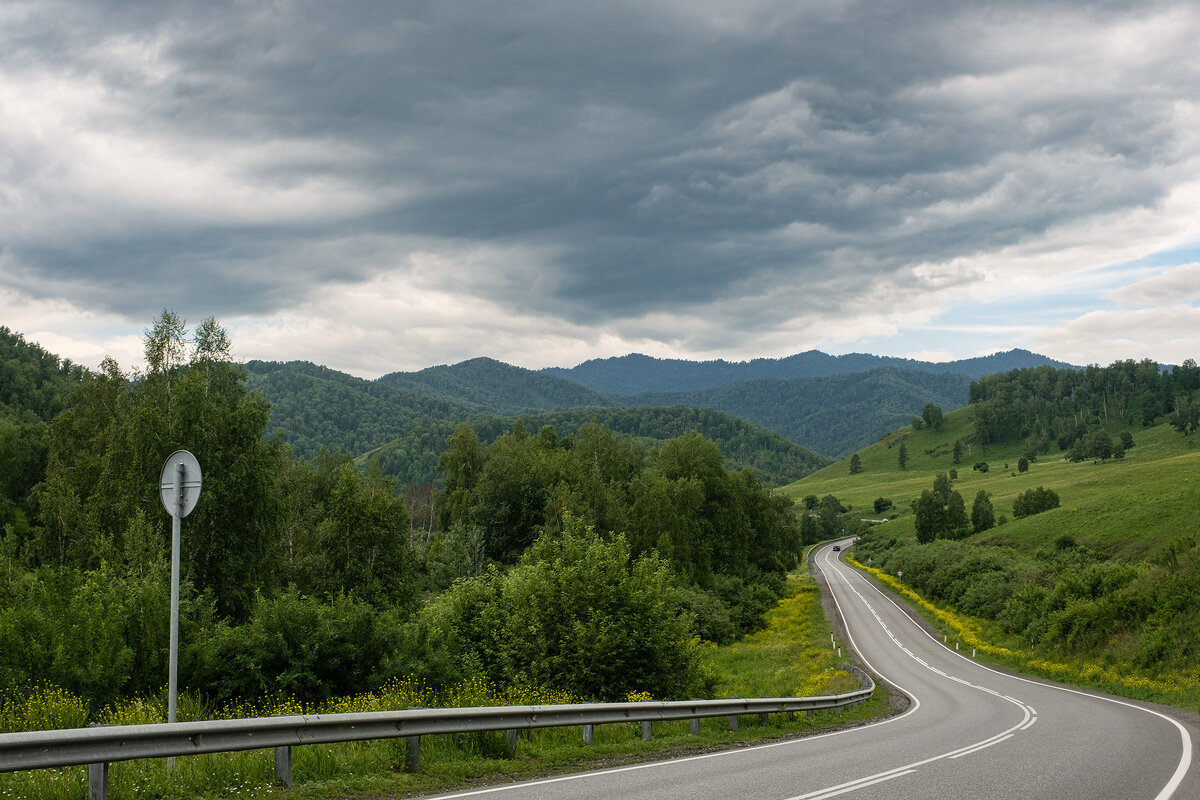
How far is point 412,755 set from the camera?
10516 millimetres

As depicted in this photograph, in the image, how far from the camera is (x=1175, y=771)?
44.8 ft

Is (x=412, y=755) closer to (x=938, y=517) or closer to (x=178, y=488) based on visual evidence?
(x=178, y=488)

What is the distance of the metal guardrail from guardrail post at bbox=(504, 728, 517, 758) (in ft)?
0.06

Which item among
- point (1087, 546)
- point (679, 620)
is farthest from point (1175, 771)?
point (1087, 546)

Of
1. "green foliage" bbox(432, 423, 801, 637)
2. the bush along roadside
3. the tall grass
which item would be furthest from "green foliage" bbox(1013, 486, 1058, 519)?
the tall grass

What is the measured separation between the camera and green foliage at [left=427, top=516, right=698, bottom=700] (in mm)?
21656

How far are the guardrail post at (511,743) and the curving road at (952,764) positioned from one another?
141 cm

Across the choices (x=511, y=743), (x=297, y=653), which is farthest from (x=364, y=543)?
(x=511, y=743)

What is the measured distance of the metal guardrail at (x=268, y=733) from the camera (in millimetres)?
7133

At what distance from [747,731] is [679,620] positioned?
5684 millimetres

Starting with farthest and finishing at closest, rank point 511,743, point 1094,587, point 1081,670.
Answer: point 1094,587 < point 1081,670 < point 511,743

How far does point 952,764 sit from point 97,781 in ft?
40.4

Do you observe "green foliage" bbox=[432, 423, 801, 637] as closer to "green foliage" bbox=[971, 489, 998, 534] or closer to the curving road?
the curving road

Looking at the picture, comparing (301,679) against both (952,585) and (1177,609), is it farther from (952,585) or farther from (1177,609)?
(952,585)
